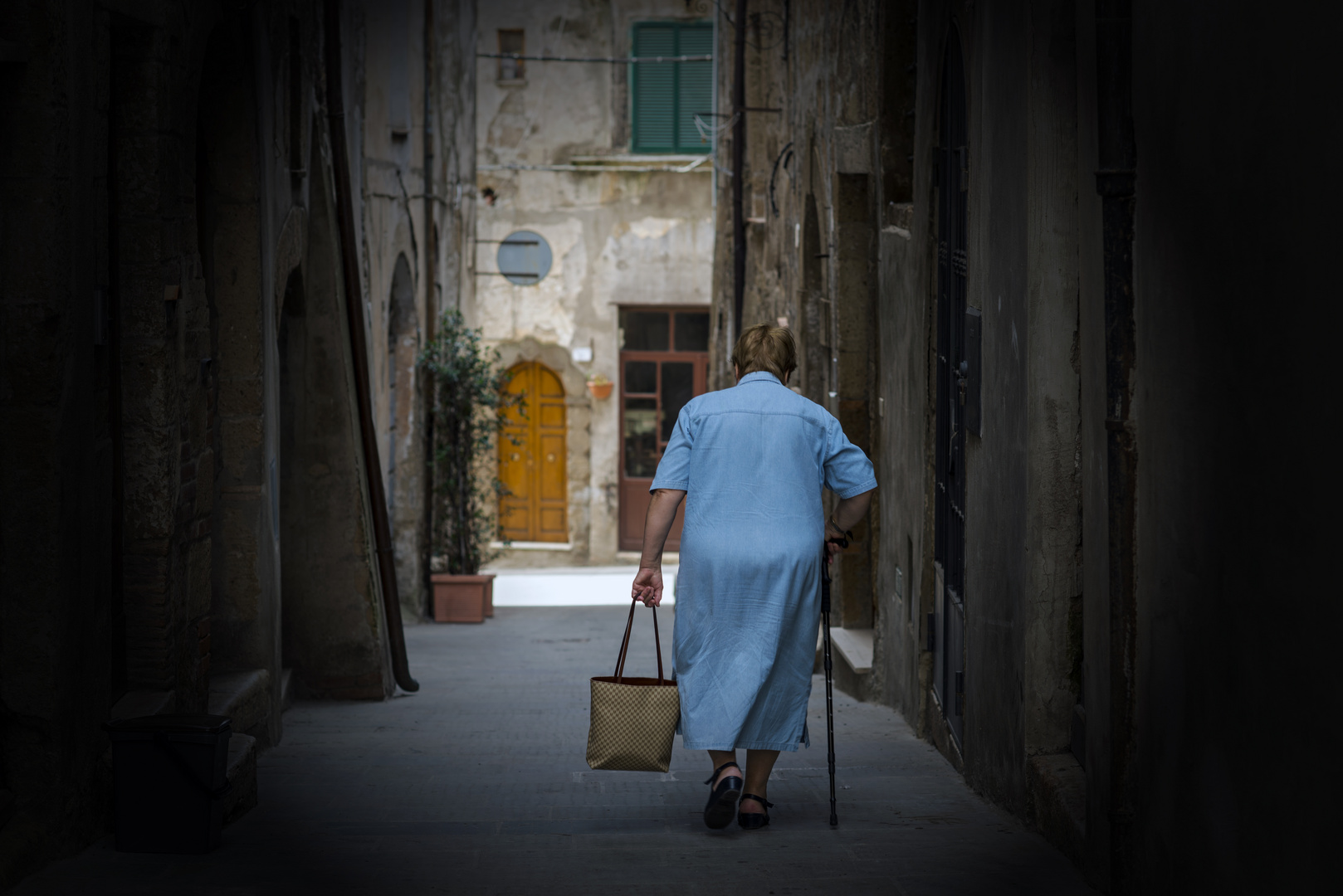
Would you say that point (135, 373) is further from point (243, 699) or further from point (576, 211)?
point (576, 211)

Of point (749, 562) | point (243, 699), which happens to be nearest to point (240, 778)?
point (243, 699)

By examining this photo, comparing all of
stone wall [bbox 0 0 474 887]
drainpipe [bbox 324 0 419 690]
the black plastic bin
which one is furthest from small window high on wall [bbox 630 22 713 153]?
the black plastic bin

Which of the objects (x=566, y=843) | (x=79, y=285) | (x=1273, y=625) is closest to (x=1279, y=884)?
(x=1273, y=625)

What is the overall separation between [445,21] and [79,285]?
11.7 m

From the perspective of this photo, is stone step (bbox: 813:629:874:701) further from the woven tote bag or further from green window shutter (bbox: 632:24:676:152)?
green window shutter (bbox: 632:24:676:152)

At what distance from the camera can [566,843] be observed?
371cm

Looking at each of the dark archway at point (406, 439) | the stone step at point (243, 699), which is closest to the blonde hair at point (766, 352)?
the stone step at point (243, 699)

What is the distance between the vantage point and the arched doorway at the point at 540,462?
791 inches

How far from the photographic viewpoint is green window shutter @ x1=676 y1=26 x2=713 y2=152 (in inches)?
771

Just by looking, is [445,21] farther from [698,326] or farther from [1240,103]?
[1240,103]

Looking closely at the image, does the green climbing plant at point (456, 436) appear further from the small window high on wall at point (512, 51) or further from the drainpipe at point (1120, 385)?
the drainpipe at point (1120, 385)

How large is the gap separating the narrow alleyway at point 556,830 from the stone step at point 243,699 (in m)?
0.15

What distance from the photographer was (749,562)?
4027 millimetres

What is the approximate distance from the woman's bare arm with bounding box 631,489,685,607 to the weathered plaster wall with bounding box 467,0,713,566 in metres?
15.6
